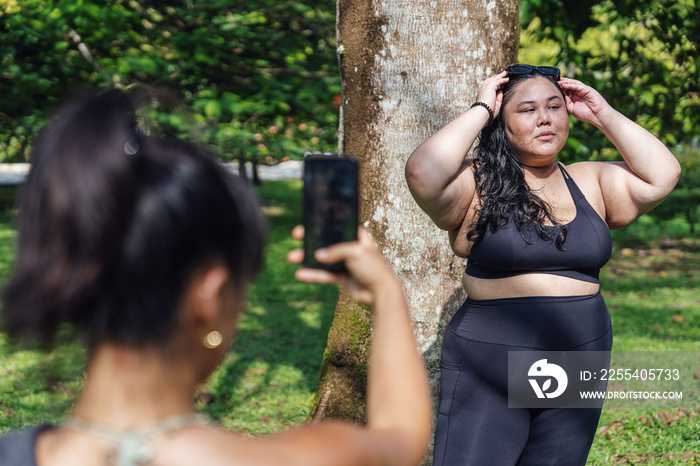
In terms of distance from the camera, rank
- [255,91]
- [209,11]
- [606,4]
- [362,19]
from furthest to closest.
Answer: [209,11]
[255,91]
[606,4]
[362,19]

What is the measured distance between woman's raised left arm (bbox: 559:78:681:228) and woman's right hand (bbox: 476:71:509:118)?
32 centimetres

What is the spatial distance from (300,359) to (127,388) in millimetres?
4727

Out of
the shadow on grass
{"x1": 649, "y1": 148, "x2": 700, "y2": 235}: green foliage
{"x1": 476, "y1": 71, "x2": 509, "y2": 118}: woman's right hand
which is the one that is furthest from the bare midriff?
{"x1": 649, "y1": 148, "x2": 700, "y2": 235}: green foliage

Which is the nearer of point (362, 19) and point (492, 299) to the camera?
point (492, 299)

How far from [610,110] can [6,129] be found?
810 centimetres

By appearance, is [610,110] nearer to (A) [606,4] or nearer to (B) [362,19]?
(B) [362,19]

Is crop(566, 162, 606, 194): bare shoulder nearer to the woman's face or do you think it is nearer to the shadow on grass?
the woman's face

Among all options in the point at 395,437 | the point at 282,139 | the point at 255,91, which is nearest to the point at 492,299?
the point at 395,437

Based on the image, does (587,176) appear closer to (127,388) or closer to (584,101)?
(584,101)

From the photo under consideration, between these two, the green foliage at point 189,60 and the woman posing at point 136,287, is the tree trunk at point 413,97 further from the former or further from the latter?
the green foliage at point 189,60

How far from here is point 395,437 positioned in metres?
1.22

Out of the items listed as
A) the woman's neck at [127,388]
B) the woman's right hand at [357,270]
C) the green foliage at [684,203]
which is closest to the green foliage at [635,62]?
the green foliage at [684,203]

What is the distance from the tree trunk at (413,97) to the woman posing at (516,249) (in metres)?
0.51

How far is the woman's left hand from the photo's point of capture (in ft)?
9.11
